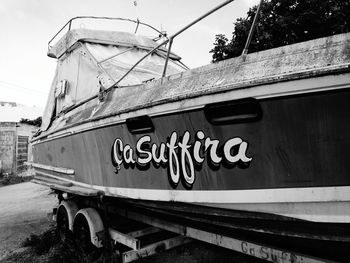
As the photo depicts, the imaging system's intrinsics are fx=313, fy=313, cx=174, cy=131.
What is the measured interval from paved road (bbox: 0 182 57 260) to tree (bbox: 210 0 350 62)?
580cm

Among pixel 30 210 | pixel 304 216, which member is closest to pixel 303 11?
pixel 304 216

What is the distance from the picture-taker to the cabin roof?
4680 millimetres

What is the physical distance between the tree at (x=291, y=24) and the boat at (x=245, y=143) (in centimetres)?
467

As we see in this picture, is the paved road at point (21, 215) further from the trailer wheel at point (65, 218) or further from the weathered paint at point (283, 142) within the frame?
the weathered paint at point (283, 142)

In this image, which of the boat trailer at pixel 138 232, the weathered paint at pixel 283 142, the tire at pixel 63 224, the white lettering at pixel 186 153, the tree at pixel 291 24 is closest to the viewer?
the weathered paint at pixel 283 142

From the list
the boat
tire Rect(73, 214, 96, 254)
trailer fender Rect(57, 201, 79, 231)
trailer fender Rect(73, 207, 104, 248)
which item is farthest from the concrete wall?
the boat

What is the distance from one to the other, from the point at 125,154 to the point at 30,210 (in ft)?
20.8

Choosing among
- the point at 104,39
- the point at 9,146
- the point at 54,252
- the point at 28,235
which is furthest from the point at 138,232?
the point at 9,146

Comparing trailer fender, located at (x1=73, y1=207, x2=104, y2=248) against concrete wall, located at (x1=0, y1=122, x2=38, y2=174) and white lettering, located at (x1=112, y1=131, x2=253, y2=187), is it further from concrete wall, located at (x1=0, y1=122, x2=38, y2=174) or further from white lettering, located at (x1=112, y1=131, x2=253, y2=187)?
concrete wall, located at (x1=0, y1=122, x2=38, y2=174)

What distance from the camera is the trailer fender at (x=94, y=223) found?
354 centimetres

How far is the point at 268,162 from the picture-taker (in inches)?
79.2

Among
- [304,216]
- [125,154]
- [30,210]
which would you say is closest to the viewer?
[304,216]

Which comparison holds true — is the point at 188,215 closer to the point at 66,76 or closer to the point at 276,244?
the point at 276,244

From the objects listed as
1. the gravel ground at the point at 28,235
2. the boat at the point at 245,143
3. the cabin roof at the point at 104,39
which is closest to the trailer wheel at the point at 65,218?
the gravel ground at the point at 28,235
